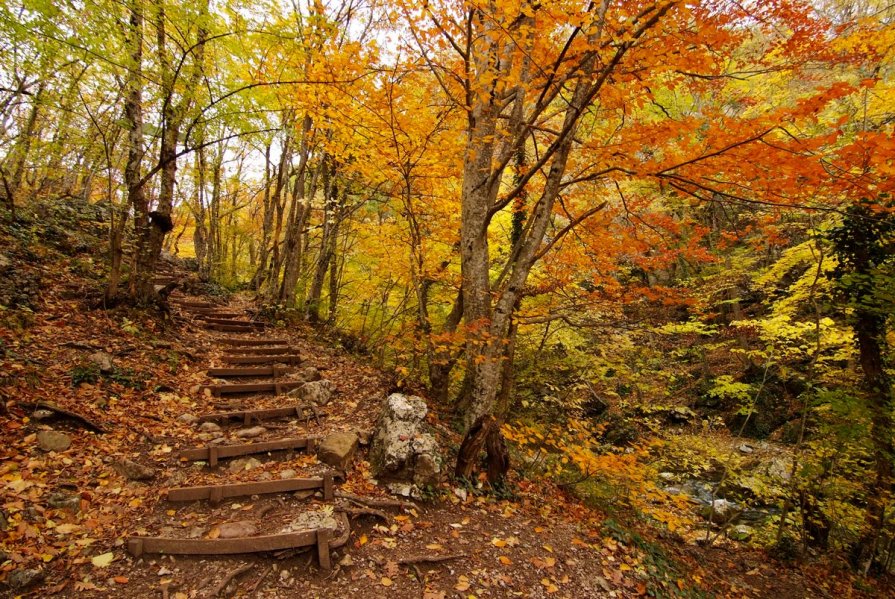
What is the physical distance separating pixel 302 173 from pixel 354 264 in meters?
3.54

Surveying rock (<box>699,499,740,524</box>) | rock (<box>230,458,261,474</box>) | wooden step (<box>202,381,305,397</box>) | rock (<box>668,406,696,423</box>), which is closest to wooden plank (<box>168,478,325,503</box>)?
rock (<box>230,458,261,474</box>)

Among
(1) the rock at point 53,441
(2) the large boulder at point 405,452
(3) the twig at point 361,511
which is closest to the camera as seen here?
(1) the rock at point 53,441

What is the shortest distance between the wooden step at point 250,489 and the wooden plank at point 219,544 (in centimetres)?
65

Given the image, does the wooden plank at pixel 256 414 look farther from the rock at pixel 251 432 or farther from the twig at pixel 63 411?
the twig at pixel 63 411

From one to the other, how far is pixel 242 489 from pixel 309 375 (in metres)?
3.29

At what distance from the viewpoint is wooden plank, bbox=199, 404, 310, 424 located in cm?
600

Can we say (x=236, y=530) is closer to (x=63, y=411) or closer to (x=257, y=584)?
(x=257, y=584)

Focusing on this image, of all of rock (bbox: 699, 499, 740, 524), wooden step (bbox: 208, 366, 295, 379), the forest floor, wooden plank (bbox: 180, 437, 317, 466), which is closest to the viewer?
the forest floor

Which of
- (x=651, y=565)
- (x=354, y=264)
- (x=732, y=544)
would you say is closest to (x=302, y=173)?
(x=354, y=264)

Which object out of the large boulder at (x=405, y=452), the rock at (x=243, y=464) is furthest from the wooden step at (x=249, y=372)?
the large boulder at (x=405, y=452)

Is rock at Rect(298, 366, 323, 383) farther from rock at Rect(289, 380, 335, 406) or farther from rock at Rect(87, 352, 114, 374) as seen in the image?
rock at Rect(87, 352, 114, 374)

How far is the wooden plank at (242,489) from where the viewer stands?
14.3 feet

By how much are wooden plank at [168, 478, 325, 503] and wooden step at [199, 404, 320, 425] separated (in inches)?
64.8

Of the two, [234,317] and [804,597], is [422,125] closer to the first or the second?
[234,317]
